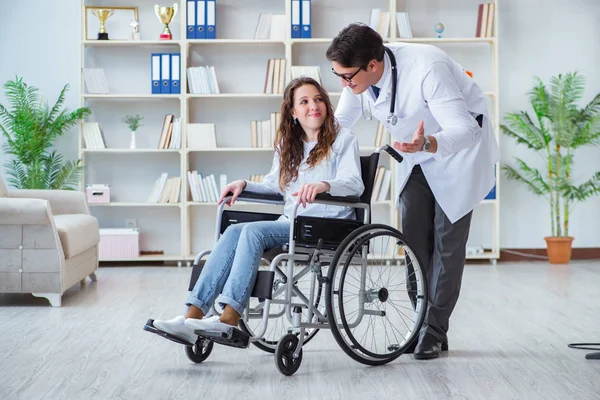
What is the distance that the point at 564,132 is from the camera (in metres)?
5.71

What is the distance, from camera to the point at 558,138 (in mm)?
5715

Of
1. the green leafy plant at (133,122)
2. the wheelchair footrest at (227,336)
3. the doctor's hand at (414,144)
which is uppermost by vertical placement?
the green leafy plant at (133,122)

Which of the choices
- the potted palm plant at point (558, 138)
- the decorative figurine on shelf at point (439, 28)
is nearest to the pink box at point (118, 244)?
the decorative figurine on shelf at point (439, 28)

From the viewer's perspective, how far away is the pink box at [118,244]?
Answer: 5.70 meters

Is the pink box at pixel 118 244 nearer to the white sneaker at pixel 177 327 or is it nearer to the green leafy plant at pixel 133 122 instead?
the green leafy plant at pixel 133 122

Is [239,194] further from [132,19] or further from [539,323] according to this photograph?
[132,19]

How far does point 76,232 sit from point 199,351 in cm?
180

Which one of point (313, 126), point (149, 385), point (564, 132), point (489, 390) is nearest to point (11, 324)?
point (149, 385)

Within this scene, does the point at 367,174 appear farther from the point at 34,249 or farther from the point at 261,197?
the point at 34,249

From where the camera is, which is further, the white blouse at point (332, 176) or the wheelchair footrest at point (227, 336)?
the white blouse at point (332, 176)

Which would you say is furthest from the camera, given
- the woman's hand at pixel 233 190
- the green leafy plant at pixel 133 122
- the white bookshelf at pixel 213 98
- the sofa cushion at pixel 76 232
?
the white bookshelf at pixel 213 98

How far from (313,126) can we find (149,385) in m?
1.02

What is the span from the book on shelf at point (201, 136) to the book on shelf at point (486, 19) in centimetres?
201

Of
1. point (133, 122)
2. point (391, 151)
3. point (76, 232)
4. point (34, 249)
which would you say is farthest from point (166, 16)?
point (391, 151)
